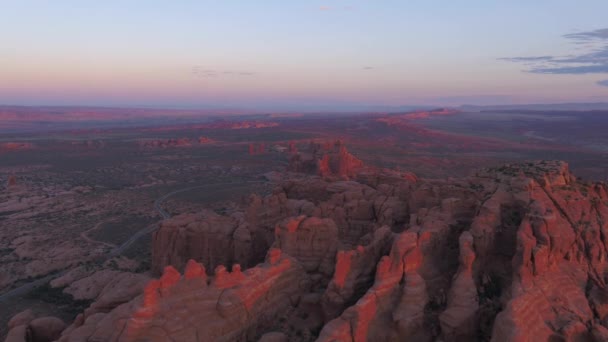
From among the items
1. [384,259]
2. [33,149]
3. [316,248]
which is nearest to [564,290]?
[384,259]

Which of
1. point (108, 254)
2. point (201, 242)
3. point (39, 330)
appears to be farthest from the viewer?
point (108, 254)

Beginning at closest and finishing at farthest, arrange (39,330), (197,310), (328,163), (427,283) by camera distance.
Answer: (197,310) → (427,283) → (39,330) → (328,163)

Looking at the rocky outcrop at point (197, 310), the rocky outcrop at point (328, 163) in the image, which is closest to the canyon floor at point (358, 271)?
the rocky outcrop at point (197, 310)

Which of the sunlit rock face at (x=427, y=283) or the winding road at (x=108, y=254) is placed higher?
the sunlit rock face at (x=427, y=283)

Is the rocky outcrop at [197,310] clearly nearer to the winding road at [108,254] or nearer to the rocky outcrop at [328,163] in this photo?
the winding road at [108,254]

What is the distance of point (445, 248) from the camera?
734 inches

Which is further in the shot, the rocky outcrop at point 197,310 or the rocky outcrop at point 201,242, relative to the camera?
the rocky outcrop at point 201,242

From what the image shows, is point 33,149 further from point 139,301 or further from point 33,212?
point 139,301

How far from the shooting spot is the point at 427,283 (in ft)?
56.4

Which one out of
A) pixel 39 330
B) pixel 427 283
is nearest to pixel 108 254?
pixel 39 330

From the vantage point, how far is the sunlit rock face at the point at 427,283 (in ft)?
50.2

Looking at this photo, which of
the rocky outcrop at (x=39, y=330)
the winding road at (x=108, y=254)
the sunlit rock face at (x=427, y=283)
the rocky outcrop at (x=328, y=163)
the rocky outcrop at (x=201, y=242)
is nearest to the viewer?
the sunlit rock face at (x=427, y=283)

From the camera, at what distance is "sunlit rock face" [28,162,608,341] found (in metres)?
15.3

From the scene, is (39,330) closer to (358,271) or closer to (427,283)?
(358,271)
